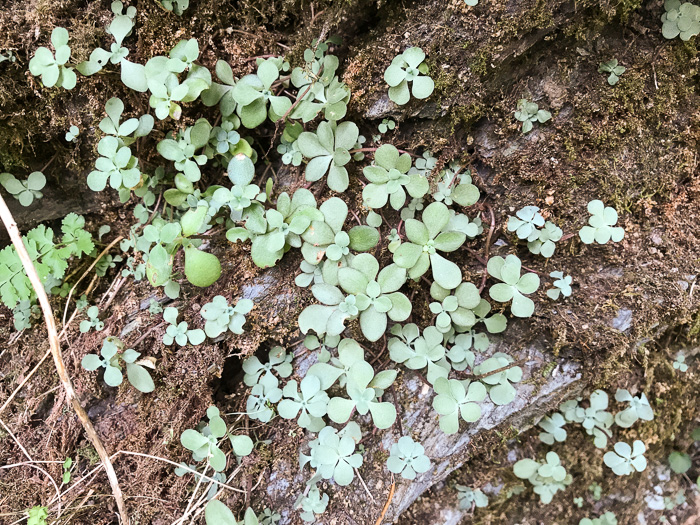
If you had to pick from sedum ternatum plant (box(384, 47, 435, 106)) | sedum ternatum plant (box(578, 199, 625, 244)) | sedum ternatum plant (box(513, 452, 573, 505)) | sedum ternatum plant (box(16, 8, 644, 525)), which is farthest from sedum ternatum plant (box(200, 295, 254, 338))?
sedum ternatum plant (box(513, 452, 573, 505))

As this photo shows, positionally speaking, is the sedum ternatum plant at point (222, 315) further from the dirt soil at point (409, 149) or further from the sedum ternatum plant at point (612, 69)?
the sedum ternatum plant at point (612, 69)

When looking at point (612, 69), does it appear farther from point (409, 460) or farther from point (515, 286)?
point (409, 460)

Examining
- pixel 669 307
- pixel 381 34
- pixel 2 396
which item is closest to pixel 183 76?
pixel 381 34

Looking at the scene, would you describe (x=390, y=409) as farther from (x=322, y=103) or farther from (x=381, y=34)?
(x=381, y=34)

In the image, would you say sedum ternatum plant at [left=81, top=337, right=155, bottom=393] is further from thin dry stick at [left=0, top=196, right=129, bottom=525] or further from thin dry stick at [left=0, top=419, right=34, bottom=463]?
thin dry stick at [left=0, top=419, right=34, bottom=463]

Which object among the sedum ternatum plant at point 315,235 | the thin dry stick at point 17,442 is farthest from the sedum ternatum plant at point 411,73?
the thin dry stick at point 17,442

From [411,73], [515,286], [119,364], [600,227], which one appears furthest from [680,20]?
[119,364]
